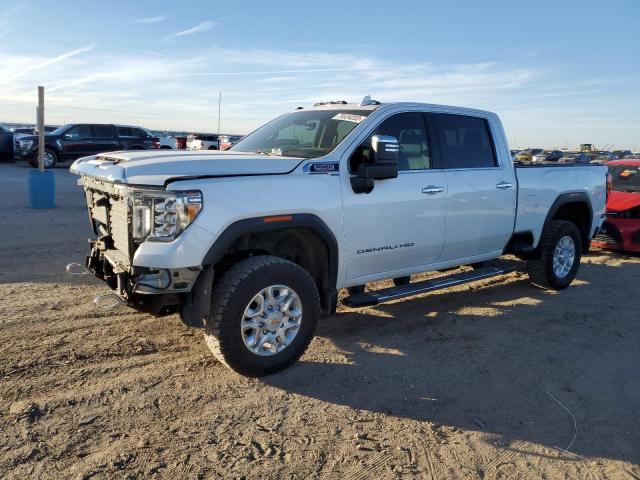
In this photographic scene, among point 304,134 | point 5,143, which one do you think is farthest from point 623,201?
point 5,143

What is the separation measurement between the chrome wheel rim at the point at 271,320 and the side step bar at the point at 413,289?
1.91ft

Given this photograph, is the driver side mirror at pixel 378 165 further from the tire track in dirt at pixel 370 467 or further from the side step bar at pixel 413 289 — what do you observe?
the tire track in dirt at pixel 370 467

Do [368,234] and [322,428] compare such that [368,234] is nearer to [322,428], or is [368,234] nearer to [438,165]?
[438,165]

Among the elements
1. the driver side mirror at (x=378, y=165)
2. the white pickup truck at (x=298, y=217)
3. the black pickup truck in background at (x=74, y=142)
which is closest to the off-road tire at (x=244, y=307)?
the white pickup truck at (x=298, y=217)

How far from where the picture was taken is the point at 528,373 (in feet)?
14.4

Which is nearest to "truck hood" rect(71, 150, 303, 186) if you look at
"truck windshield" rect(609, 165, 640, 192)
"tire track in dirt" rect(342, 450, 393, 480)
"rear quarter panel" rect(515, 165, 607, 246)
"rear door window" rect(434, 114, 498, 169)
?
"rear door window" rect(434, 114, 498, 169)

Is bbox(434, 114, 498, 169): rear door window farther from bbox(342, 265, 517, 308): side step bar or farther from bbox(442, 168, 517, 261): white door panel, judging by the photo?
bbox(342, 265, 517, 308): side step bar

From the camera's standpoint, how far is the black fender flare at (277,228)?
12.3 feet

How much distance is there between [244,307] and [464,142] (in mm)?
3122

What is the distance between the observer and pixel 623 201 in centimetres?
939

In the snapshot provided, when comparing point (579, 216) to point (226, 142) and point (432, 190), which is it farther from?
point (226, 142)

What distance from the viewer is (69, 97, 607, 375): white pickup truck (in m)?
3.67

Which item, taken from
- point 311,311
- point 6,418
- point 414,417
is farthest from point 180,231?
point 414,417

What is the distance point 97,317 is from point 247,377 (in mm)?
1842
